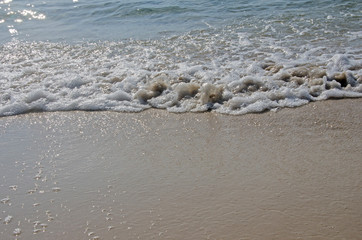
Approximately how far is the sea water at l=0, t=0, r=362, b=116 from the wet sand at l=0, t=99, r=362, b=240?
339mm

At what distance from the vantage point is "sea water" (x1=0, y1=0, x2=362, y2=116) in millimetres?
4270

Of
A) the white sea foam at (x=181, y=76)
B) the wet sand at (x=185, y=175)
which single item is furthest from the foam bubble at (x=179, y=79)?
the wet sand at (x=185, y=175)

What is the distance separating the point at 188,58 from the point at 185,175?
9.72 ft

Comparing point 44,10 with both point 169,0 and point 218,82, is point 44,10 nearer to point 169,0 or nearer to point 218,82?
point 169,0

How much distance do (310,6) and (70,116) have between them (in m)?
6.22

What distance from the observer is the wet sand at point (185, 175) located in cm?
238

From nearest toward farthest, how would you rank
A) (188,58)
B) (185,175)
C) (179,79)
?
1. (185,175)
2. (179,79)
3. (188,58)

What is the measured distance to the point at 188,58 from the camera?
18.3 feet

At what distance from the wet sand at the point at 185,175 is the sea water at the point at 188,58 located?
0.34 meters

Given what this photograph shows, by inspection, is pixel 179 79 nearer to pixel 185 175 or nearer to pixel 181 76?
pixel 181 76

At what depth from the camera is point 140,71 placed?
5.08m

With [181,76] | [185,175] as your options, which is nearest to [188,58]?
[181,76]

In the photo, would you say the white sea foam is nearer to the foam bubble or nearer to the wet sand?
the foam bubble

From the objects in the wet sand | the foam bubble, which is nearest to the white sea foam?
the foam bubble
